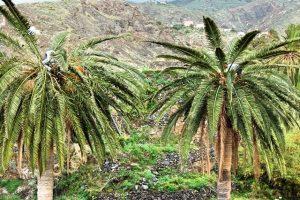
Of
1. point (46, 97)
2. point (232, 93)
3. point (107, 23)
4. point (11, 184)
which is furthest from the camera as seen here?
point (107, 23)

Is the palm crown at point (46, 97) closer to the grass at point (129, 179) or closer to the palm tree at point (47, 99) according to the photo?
the palm tree at point (47, 99)

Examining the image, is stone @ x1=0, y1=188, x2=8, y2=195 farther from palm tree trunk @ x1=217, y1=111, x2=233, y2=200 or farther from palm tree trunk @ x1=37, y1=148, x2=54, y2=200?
palm tree trunk @ x1=217, y1=111, x2=233, y2=200

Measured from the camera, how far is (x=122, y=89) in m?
16.6

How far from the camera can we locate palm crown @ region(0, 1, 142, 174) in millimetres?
13969

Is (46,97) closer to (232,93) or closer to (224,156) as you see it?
(232,93)

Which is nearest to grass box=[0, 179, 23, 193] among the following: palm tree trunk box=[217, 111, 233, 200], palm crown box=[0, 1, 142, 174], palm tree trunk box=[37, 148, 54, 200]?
palm tree trunk box=[37, 148, 54, 200]

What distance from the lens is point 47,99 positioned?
14.2m

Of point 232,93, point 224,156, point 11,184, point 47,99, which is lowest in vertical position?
point 11,184

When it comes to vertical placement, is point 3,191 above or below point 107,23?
below

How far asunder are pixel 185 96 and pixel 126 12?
311ft

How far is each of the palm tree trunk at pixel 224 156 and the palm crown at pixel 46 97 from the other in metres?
3.24

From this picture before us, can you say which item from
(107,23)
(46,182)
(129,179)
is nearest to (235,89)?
(46,182)

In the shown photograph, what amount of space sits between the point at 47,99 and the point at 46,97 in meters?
0.06

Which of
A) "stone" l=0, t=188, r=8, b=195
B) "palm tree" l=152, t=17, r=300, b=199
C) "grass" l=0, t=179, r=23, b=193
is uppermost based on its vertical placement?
"palm tree" l=152, t=17, r=300, b=199
